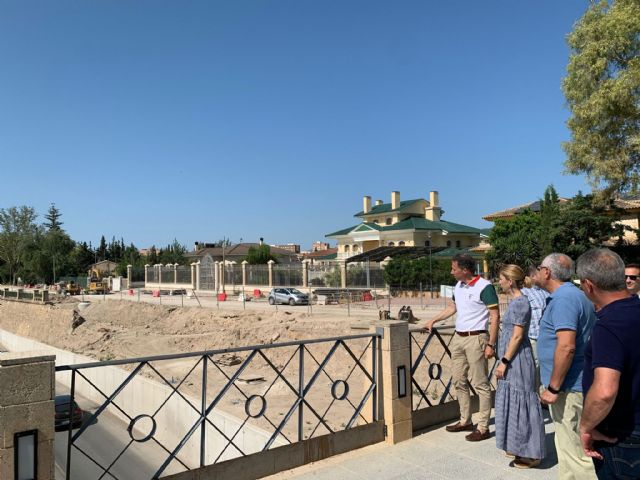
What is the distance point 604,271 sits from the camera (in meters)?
2.44

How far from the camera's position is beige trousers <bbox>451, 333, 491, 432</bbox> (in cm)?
461

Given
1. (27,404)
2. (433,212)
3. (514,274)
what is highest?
(433,212)

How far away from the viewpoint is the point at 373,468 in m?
4.05

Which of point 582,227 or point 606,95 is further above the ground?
point 606,95

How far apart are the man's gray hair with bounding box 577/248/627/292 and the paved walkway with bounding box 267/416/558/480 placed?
6.99 feet

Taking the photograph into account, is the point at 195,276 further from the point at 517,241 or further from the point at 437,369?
the point at 437,369

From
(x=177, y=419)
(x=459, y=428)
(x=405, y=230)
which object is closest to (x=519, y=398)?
(x=459, y=428)

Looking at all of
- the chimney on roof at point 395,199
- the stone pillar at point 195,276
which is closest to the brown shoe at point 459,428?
the stone pillar at point 195,276

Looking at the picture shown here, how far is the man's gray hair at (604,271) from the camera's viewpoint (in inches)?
95.0

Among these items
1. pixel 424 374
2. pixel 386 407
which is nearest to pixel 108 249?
pixel 424 374

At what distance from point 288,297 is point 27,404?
28030mm

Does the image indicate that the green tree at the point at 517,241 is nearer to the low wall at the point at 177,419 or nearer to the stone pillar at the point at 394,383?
the low wall at the point at 177,419

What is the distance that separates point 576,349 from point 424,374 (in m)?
11.5

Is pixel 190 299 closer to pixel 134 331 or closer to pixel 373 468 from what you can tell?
pixel 134 331
